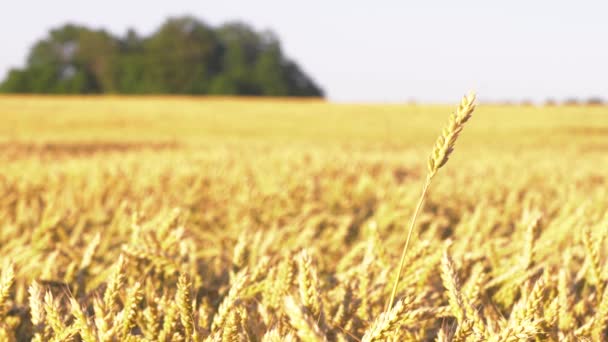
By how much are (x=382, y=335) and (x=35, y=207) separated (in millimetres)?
2182

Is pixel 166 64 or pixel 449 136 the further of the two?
pixel 166 64

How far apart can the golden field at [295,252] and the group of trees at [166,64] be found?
36818mm

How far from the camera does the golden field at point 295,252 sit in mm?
849

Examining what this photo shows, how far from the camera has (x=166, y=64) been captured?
43.8 meters

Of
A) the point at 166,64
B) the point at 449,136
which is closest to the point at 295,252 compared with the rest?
the point at 449,136

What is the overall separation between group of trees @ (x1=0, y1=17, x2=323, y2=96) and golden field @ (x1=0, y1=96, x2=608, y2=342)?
121 ft

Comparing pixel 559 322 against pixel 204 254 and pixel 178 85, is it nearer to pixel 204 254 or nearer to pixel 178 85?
pixel 204 254

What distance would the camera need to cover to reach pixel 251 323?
0.99 metres

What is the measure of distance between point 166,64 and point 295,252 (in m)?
44.1

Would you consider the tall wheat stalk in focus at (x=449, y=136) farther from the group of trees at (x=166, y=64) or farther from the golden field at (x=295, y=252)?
the group of trees at (x=166, y=64)

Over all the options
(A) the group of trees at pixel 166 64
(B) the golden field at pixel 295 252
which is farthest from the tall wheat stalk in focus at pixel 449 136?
(A) the group of trees at pixel 166 64

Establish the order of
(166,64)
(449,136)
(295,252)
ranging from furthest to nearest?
(166,64)
(295,252)
(449,136)

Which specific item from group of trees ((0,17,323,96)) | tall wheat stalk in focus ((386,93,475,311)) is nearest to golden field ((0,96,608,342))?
tall wheat stalk in focus ((386,93,475,311))

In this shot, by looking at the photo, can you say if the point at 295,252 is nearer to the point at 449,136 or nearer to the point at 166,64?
the point at 449,136
